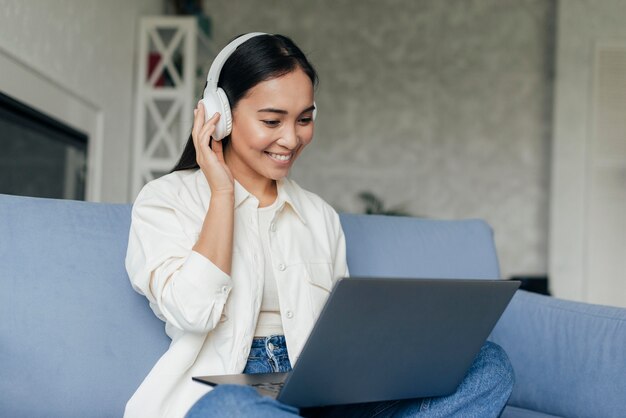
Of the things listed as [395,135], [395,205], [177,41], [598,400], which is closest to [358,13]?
[395,135]

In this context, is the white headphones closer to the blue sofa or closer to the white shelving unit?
the blue sofa

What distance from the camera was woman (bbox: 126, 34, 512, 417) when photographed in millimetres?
1432

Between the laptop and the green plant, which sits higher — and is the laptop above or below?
below

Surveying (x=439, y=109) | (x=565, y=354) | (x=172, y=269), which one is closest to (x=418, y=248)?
(x=565, y=354)

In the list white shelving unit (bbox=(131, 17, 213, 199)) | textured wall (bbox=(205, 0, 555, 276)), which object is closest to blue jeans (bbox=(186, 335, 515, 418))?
white shelving unit (bbox=(131, 17, 213, 199))

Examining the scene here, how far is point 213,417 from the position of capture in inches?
44.0

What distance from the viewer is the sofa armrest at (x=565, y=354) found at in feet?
5.78

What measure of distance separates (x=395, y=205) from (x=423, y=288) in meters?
4.14

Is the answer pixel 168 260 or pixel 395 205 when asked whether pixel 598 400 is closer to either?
pixel 168 260

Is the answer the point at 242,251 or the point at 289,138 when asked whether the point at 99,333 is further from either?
the point at 289,138

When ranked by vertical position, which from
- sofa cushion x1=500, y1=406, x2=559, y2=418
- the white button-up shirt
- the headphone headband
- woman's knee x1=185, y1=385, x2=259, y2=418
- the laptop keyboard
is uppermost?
the headphone headband

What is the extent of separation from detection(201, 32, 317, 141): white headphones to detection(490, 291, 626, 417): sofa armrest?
0.87 metres

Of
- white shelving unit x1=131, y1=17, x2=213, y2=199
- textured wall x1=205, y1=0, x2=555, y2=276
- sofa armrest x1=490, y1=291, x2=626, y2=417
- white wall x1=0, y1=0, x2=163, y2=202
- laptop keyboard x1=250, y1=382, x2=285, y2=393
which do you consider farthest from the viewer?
textured wall x1=205, y1=0, x2=555, y2=276

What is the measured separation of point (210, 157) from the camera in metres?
1.56
